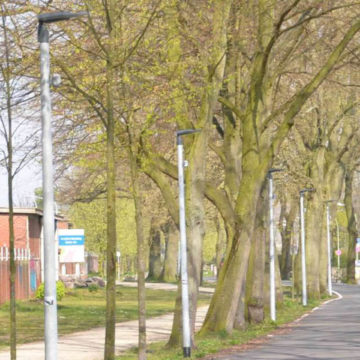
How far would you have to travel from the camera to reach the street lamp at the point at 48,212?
1559cm

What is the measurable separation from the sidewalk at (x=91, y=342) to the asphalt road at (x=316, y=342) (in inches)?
142

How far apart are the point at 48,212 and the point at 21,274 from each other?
4045 centimetres

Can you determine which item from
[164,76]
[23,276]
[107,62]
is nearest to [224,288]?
[164,76]

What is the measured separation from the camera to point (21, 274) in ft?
183

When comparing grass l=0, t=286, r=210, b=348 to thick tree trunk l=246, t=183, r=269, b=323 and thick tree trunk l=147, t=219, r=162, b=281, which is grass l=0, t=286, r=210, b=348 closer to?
thick tree trunk l=246, t=183, r=269, b=323

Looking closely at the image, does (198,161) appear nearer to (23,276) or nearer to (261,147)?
(261,147)

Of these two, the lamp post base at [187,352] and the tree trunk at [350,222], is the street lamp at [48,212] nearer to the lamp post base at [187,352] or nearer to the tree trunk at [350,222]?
the lamp post base at [187,352]

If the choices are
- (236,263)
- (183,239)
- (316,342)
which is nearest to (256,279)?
(236,263)

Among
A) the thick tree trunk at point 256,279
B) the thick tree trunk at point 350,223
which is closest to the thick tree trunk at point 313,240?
the thick tree trunk at point 256,279

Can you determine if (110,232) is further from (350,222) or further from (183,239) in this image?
(350,222)

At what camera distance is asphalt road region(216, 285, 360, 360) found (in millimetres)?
23580

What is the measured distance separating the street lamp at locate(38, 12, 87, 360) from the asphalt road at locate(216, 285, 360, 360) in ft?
26.6

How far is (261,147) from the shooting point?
32.2 m

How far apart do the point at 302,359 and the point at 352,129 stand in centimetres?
3781
